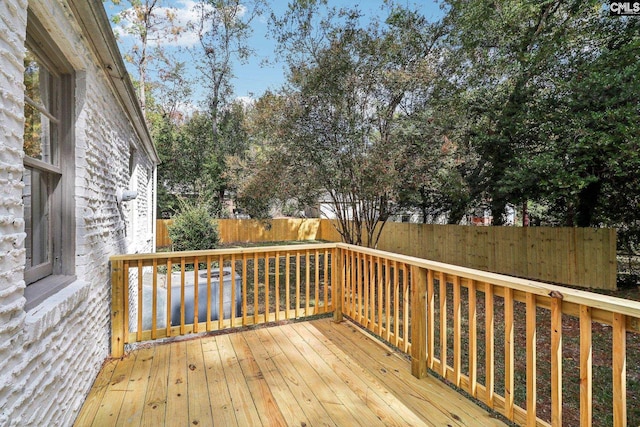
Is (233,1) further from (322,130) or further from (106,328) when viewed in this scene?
(106,328)

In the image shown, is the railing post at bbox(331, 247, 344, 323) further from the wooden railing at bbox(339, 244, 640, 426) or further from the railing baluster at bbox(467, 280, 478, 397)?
the railing baluster at bbox(467, 280, 478, 397)

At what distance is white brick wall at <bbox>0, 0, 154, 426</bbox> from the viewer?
1.32 metres

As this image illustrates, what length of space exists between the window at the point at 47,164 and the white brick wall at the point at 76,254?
60 mm

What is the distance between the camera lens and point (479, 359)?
3.73 meters

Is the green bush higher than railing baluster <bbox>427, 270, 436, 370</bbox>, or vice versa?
the green bush

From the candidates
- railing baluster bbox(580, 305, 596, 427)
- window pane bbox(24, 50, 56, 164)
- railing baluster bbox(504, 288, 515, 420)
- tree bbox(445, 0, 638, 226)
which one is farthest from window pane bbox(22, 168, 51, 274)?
tree bbox(445, 0, 638, 226)

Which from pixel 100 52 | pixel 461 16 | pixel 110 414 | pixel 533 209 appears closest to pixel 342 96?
pixel 461 16

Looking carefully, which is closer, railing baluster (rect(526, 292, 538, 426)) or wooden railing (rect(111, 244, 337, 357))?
railing baluster (rect(526, 292, 538, 426))

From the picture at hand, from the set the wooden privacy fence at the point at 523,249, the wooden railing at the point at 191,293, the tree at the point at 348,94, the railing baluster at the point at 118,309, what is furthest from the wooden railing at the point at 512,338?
the tree at the point at 348,94

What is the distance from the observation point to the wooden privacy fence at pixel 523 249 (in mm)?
6371

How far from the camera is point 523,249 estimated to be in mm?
7418

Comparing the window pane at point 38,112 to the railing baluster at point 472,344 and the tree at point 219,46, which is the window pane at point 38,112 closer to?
the railing baluster at point 472,344

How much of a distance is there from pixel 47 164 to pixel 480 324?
5.35 meters

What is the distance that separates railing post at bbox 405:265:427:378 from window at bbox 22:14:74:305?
248 centimetres
